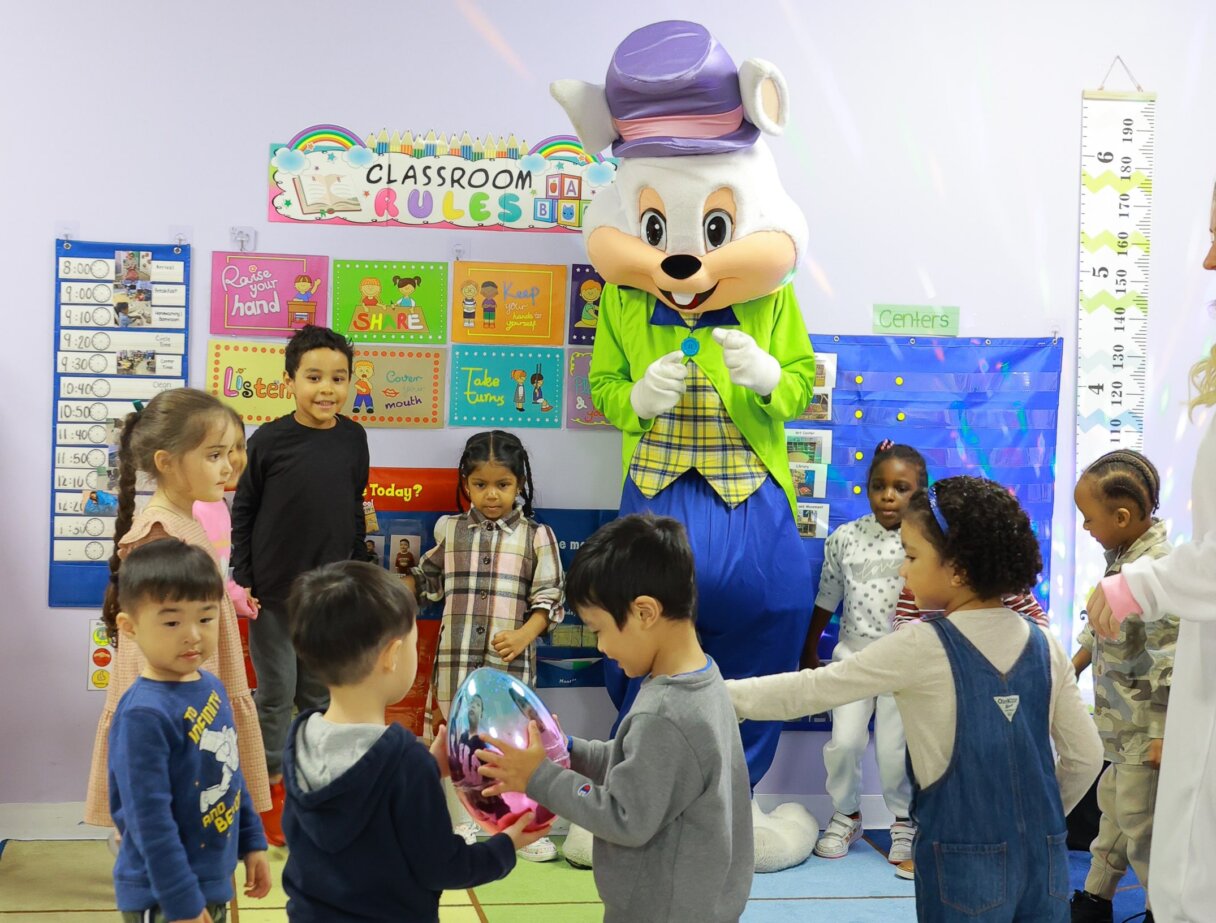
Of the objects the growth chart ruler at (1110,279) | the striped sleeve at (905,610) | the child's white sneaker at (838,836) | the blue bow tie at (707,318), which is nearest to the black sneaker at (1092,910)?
the child's white sneaker at (838,836)

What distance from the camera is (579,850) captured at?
3441mm

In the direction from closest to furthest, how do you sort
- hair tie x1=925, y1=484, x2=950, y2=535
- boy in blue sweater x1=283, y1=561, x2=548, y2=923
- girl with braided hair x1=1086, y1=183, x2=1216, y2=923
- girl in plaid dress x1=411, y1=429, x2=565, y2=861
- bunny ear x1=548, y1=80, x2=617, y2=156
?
1. boy in blue sweater x1=283, y1=561, x2=548, y2=923
2. girl with braided hair x1=1086, y1=183, x2=1216, y2=923
3. hair tie x1=925, y1=484, x2=950, y2=535
4. bunny ear x1=548, y1=80, x2=617, y2=156
5. girl in plaid dress x1=411, y1=429, x2=565, y2=861

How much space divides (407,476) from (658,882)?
2181 mm

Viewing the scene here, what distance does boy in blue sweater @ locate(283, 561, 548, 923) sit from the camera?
1685 mm

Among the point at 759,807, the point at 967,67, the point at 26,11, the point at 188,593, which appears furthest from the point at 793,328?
the point at 26,11

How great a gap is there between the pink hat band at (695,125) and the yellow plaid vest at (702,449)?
1.98 ft

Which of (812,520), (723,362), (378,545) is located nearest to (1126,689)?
(812,520)

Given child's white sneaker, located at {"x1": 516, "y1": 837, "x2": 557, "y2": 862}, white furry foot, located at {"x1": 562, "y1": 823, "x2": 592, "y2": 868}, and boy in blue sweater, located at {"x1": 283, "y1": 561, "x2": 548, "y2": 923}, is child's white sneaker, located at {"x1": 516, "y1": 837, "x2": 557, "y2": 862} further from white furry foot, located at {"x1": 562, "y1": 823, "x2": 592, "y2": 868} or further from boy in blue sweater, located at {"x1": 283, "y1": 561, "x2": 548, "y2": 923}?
boy in blue sweater, located at {"x1": 283, "y1": 561, "x2": 548, "y2": 923}

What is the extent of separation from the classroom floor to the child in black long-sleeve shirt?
18.2 inches

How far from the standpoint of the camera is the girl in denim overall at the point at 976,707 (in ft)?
6.79

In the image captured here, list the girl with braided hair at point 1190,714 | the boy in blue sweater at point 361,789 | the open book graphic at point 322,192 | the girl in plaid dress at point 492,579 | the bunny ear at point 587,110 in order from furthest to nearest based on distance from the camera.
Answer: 1. the open book graphic at point 322,192
2. the girl in plaid dress at point 492,579
3. the bunny ear at point 587,110
4. the girl with braided hair at point 1190,714
5. the boy in blue sweater at point 361,789

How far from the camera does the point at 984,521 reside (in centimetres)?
212

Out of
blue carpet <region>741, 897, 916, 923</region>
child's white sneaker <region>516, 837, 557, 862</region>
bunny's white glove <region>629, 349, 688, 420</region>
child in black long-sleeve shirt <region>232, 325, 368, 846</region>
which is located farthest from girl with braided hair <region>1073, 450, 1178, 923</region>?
child in black long-sleeve shirt <region>232, 325, 368, 846</region>

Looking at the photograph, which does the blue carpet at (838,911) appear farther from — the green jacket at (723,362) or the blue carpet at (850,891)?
the green jacket at (723,362)
